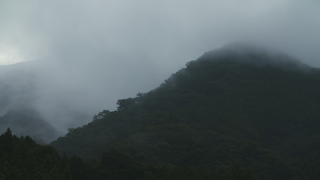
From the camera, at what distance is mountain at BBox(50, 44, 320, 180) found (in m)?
41.7

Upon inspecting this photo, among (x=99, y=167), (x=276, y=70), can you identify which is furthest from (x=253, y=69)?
(x=99, y=167)

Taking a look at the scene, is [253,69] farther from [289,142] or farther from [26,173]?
[26,173]

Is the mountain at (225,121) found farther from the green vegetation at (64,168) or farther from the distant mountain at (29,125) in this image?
the green vegetation at (64,168)

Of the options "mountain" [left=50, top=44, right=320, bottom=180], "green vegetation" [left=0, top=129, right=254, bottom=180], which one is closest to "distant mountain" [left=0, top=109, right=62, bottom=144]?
"mountain" [left=50, top=44, right=320, bottom=180]

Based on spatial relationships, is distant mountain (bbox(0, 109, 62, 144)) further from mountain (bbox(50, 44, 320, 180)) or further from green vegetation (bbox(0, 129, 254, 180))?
green vegetation (bbox(0, 129, 254, 180))

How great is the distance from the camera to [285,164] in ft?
128

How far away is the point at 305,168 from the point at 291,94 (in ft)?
63.2

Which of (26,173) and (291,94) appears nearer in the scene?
(26,173)

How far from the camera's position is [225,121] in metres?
51.7

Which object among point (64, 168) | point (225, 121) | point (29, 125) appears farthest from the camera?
point (29, 125)

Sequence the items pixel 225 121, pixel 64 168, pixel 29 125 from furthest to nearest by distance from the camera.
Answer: pixel 29 125, pixel 225 121, pixel 64 168

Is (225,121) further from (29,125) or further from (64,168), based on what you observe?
(64,168)

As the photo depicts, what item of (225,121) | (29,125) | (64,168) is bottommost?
(64,168)

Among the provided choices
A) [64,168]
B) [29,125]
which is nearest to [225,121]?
[29,125]
